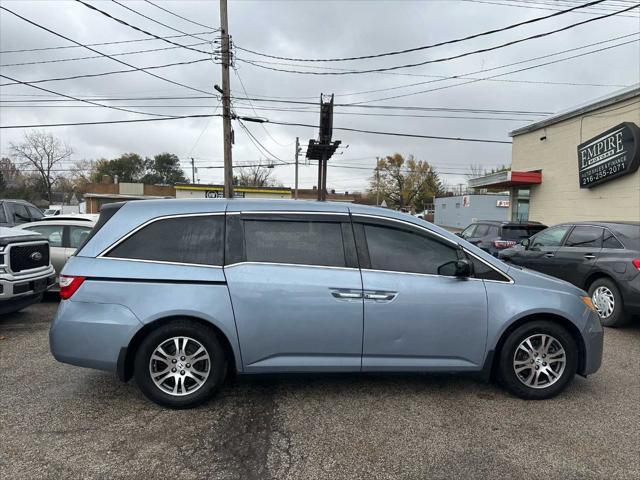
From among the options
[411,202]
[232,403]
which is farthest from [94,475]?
[411,202]

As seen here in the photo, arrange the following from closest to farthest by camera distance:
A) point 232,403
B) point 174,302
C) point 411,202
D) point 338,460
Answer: point 338,460 < point 174,302 < point 232,403 < point 411,202

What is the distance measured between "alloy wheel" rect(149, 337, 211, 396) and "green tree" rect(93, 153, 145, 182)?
3060 inches

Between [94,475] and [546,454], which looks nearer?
[94,475]

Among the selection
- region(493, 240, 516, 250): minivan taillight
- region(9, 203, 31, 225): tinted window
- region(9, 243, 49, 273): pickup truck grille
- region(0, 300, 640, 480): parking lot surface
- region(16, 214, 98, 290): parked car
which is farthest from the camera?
region(9, 203, 31, 225): tinted window

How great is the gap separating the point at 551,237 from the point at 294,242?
612cm

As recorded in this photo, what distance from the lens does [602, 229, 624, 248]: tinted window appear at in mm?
6125

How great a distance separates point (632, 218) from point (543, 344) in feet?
38.9

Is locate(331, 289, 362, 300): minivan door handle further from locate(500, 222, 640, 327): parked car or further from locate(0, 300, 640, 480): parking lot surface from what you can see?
locate(500, 222, 640, 327): parked car

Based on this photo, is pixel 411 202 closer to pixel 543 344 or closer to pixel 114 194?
pixel 114 194

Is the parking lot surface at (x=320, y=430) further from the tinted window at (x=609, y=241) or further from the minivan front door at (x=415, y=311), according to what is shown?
the tinted window at (x=609, y=241)

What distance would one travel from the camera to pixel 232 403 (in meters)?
3.46

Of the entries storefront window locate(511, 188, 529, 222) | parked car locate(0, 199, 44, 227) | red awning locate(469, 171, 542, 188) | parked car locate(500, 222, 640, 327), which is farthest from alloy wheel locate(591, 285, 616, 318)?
storefront window locate(511, 188, 529, 222)

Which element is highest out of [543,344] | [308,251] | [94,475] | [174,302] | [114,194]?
[114,194]

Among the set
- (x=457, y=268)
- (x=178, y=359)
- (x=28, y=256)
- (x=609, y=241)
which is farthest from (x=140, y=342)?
(x=609, y=241)
